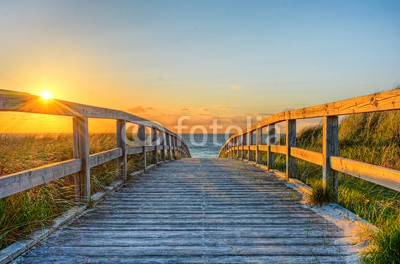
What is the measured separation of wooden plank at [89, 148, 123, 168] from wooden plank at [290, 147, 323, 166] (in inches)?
114

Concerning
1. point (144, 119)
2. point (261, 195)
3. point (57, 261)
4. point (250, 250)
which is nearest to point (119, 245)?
point (57, 261)

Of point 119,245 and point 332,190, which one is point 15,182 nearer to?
point 119,245

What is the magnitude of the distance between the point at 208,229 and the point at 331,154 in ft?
6.05

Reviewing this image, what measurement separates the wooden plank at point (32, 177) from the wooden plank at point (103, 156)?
0.44 m

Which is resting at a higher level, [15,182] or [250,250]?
[15,182]

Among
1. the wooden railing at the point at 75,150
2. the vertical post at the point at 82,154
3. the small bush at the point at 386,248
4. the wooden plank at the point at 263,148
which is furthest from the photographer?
the wooden plank at the point at 263,148

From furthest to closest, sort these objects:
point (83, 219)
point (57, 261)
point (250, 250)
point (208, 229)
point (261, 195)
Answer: point (261, 195)
point (83, 219)
point (208, 229)
point (250, 250)
point (57, 261)

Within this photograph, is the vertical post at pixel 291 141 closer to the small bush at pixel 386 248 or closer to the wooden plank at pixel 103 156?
the wooden plank at pixel 103 156

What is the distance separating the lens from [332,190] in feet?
12.4

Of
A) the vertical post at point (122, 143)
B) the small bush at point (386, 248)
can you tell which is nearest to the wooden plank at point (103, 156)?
the vertical post at point (122, 143)

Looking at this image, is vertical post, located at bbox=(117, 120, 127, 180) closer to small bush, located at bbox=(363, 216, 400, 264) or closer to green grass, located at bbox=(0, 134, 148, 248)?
green grass, located at bbox=(0, 134, 148, 248)

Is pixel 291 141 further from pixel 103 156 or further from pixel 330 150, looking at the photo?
pixel 103 156

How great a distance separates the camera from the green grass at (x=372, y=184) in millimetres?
2197

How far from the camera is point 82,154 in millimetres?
3848
